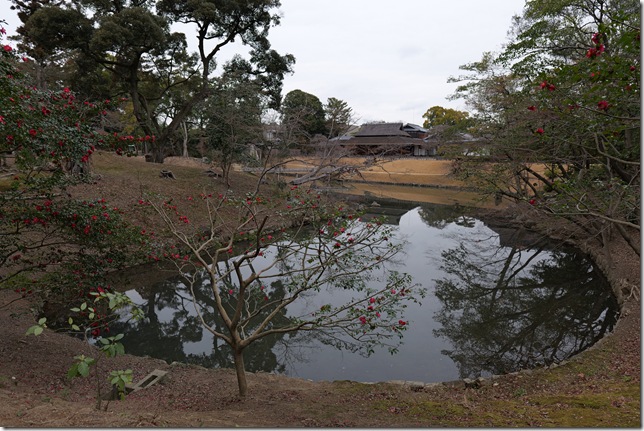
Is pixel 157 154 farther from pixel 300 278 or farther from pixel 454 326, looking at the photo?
pixel 454 326

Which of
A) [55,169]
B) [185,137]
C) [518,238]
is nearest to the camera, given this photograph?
[55,169]

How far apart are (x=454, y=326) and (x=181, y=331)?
5812mm

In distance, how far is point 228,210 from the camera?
1695 cm

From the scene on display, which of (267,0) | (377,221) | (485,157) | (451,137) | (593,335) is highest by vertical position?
(267,0)

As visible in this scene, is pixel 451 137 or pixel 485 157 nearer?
pixel 485 157

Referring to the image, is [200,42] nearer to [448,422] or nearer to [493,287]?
[493,287]

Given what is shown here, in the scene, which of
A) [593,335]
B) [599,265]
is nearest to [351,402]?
[593,335]

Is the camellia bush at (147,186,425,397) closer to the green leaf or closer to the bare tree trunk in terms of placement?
the green leaf

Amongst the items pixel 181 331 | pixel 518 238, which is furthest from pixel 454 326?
pixel 518 238

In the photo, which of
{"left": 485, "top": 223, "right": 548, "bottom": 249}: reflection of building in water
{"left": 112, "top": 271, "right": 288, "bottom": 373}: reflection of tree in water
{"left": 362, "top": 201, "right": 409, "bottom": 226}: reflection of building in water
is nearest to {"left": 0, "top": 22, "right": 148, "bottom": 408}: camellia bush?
{"left": 112, "top": 271, "right": 288, "bottom": 373}: reflection of tree in water

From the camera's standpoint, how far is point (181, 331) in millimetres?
8195

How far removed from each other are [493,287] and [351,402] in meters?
7.56

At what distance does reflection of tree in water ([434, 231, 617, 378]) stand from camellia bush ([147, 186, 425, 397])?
1.28 metres

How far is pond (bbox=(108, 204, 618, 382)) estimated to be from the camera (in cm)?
684
